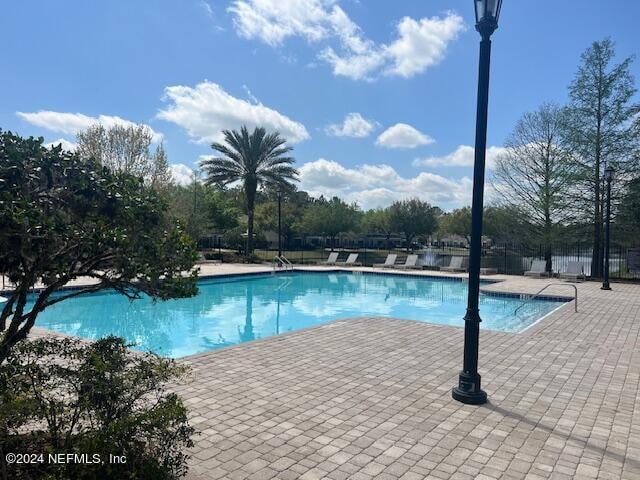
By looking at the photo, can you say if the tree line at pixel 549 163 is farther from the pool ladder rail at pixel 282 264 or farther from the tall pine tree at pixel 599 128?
the pool ladder rail at pixel 282 264

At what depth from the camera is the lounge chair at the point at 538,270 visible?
21859mm

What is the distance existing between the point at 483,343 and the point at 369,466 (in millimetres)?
5080

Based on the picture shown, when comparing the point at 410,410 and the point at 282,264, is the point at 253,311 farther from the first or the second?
the point at 282,264

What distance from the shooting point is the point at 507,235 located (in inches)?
1030

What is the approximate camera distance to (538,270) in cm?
2214

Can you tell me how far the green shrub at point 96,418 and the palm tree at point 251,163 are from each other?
24.9 meters

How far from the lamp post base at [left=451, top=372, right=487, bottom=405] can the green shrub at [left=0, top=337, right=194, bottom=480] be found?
3.10 metres

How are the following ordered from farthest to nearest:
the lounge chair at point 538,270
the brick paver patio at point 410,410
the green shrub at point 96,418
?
the lounge chair at point 538,270
the brick paver patio at point 410,410
the green shrub at point 96,418

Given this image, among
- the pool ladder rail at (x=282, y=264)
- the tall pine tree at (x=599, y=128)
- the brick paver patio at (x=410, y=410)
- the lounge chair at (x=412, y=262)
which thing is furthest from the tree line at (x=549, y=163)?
the brick paver patio at (x=410, y=410)

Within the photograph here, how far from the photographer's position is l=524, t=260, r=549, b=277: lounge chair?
71.7ft

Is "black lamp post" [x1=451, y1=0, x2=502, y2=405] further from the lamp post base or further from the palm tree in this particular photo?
the palm tree

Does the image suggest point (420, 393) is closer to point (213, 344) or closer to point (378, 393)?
point (378, 393)

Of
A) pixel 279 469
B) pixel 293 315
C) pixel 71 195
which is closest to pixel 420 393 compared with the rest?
pixel 279 469

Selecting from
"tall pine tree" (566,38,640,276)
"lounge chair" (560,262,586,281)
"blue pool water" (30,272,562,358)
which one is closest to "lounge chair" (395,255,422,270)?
"blue pool water" (30,272,562,358)
